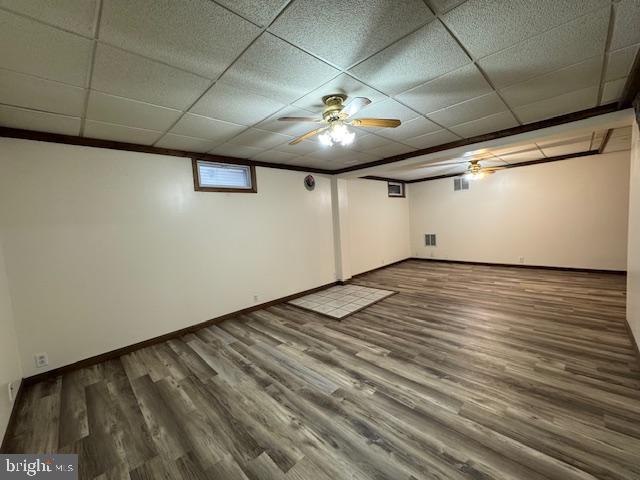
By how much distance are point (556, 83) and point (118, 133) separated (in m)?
4.32

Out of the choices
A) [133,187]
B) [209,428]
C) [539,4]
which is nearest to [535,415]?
[209,428]

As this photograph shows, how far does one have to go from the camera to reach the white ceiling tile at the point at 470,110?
2456mm

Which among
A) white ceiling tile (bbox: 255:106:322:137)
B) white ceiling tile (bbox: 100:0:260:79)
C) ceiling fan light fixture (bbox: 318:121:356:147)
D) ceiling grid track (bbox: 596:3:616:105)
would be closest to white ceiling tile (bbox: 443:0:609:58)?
ceiling grid track (bbox: 596:3:616:105)

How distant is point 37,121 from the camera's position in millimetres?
2316

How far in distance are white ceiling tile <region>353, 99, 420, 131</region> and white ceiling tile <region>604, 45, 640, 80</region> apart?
140cm

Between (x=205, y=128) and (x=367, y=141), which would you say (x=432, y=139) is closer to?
(x=367, y=141)

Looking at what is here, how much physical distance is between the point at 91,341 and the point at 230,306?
1668 mm

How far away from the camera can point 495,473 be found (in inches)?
56.6

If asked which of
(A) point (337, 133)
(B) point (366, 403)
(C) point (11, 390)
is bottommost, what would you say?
(B) point (366, 403)

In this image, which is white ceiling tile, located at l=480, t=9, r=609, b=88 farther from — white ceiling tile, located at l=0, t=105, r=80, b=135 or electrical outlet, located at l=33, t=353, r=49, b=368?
electrical outlet, located at l=33, t=353, r=49, b=368

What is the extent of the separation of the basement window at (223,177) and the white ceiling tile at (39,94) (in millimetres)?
1598

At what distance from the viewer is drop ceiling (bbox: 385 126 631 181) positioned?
364cm

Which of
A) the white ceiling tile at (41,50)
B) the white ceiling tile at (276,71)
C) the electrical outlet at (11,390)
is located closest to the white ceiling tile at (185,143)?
the white ceiling tile at (41,50)

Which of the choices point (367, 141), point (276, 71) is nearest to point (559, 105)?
point (367, 141)
